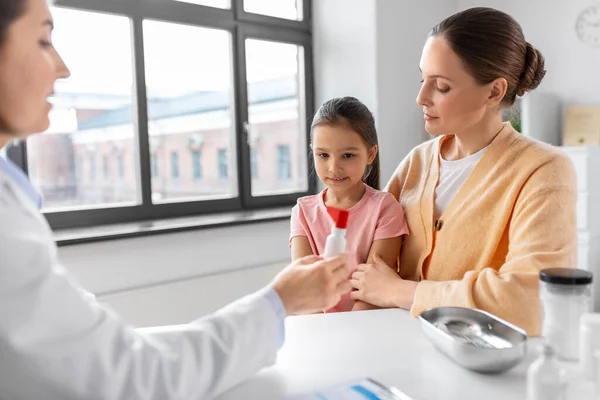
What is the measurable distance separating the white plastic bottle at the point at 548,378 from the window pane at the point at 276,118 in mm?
2650

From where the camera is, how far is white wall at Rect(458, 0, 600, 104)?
338cm

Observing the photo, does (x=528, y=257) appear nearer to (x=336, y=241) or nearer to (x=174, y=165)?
(x=336, y=241)

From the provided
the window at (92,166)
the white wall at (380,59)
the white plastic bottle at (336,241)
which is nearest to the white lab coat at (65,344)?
the white plastic bottle at (336,241)

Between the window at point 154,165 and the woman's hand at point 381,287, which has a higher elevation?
the window at point 154,165

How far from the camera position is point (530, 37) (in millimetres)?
3607

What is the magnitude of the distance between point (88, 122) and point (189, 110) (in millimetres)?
660

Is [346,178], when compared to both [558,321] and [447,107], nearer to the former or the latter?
[447,107]

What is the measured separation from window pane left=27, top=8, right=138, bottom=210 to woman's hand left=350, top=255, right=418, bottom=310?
5.75ft

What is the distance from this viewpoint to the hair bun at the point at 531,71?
1.36 m

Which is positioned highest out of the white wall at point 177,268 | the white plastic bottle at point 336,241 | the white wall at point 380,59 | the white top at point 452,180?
the white wall at point 380,59

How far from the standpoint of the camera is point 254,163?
332 centimetres

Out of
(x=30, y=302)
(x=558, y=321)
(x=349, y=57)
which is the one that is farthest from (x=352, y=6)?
(x=30, y=302)

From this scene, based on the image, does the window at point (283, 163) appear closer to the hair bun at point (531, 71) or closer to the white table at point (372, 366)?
the hair bun at point (531, 71)

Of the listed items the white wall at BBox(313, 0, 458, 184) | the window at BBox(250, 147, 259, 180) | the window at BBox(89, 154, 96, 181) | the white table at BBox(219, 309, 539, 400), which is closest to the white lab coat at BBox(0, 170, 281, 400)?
the white table at BBox(219, 309, 539, 400)
